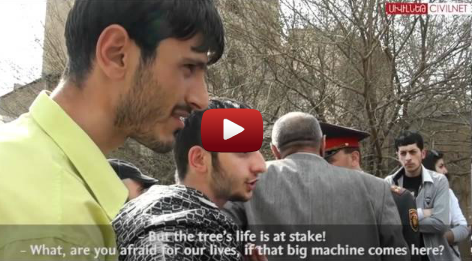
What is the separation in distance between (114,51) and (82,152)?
90 mm

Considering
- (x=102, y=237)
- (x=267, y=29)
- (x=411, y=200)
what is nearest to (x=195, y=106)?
(x=102, y=237)

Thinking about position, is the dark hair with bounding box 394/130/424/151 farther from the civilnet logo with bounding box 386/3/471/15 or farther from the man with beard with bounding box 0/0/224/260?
the man with beard with bounding box 0/0/224/260

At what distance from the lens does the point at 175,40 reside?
0.50 m

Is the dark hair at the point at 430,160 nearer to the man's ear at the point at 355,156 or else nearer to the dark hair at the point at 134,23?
the man's ear at the point at 355,156

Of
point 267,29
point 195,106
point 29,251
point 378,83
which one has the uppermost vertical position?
point 267,29

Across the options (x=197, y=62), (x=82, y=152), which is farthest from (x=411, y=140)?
(x=82, y=152)

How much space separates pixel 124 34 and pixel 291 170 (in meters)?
0.73

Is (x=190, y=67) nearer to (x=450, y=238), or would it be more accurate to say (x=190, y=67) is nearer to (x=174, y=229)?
(x=174, y=229)

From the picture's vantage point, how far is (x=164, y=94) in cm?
50

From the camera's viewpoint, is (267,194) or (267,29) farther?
(267,29)

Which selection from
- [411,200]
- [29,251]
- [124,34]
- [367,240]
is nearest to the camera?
[29,251]

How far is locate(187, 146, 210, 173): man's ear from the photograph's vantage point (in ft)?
2.88

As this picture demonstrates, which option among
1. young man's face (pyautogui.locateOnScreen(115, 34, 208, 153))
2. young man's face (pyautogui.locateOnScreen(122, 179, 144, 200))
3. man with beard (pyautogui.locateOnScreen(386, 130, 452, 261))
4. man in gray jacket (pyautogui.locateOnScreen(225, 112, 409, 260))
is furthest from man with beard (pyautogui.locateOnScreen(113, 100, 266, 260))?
man with beard (pyautogui.locateOnScreen(386, 130, 452, 261))

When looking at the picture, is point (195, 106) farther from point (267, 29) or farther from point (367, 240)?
point (267, 29)
